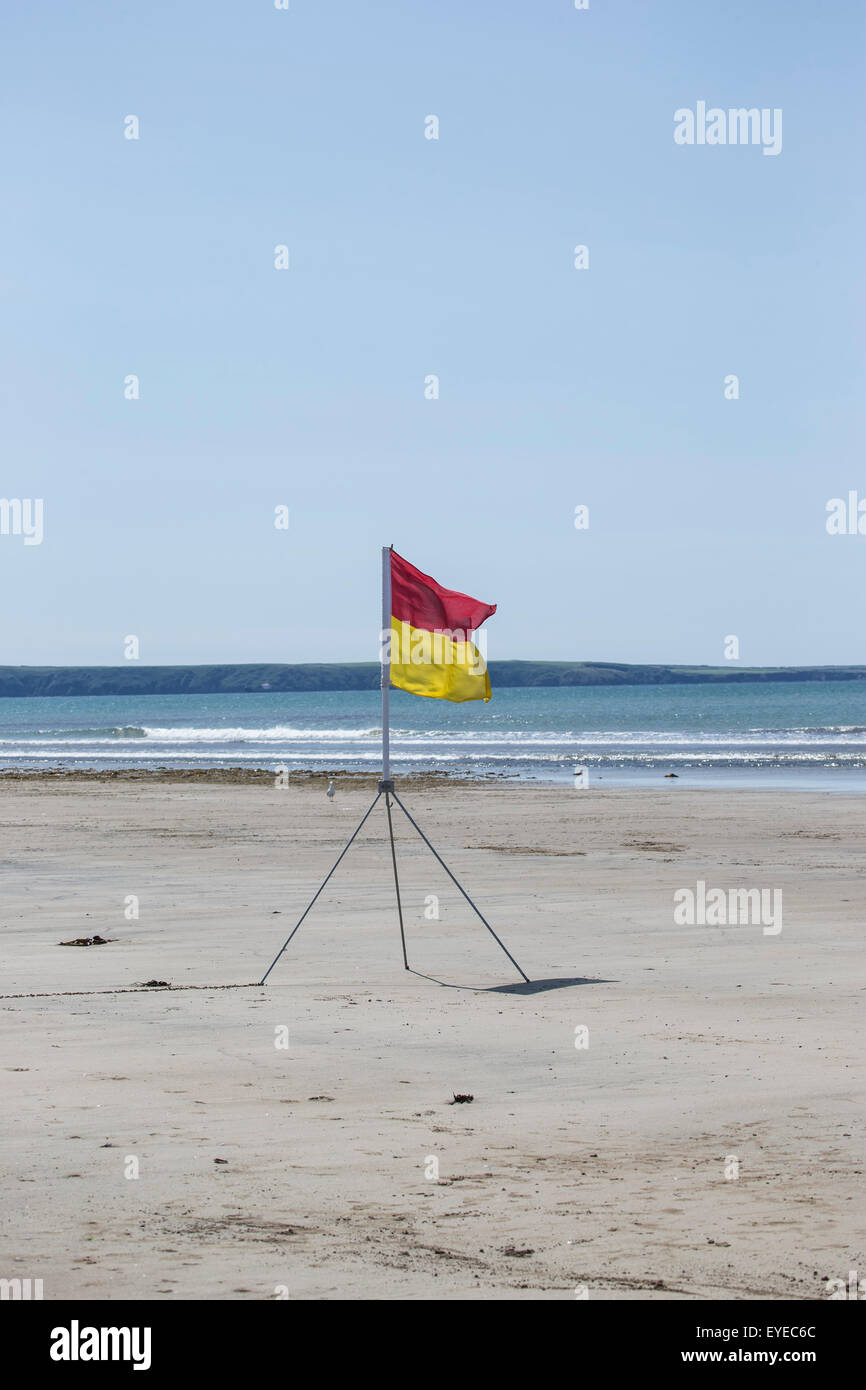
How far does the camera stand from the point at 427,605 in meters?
10.5

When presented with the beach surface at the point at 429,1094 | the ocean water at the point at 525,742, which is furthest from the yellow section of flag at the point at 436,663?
the ocean water at the point at 525,742

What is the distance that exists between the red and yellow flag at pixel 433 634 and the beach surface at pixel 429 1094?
234cm

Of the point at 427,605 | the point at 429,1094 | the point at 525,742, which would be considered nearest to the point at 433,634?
the point at 427,605

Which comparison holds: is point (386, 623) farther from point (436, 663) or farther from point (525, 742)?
point (525, 742)

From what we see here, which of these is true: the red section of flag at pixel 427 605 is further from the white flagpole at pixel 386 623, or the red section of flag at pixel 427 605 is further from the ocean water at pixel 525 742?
the ocean water at pixel 525 742

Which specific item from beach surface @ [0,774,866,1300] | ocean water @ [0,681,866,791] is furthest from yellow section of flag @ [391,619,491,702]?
ocean water @ [0,681,866,791]

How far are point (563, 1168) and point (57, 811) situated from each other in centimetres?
2398

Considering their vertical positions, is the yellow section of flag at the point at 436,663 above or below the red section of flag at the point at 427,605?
below

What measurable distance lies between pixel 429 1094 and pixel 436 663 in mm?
4182

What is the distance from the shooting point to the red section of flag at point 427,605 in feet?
34.3

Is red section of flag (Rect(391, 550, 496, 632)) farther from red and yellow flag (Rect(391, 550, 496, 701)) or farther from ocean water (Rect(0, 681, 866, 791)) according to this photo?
ocean water (Rect(0, 681, 866, 791))

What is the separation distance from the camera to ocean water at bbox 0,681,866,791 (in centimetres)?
4034
